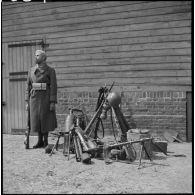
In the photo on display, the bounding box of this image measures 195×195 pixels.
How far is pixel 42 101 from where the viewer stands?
622 cm

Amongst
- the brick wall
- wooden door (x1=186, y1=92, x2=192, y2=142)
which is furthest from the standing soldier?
wooden door (x1=186, y1=92, x2=192, y2=142)

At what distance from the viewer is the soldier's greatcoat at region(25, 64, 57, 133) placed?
20.4 ft

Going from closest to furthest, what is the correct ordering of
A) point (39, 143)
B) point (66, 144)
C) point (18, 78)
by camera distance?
point (66, 144)
point (39, 143)
point (18, 78)

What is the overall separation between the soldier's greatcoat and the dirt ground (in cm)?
66

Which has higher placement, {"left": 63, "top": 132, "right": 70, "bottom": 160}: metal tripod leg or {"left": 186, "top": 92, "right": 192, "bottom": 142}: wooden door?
{"left": 186, "top": 92, "right": 192, "bottom": 142}: wooden door

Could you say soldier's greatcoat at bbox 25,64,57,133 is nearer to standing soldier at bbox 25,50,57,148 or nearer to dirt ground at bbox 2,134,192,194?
standing soldier at bbox 25,50,57,148

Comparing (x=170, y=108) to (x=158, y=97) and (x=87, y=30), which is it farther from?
(x=87, y=30)

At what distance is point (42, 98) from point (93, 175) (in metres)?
2.51

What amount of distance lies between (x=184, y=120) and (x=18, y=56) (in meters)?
4.93

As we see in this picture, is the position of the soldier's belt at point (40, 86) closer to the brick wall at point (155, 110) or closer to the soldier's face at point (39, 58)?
the soldier's face at point (39, 58)

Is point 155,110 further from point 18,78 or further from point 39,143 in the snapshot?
point 18,78

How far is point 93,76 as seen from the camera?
7680 mm

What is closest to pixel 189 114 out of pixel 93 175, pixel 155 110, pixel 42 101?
pixel 155 110

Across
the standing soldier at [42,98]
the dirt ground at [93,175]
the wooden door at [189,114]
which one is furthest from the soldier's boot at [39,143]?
the wooden door at [189,114]
